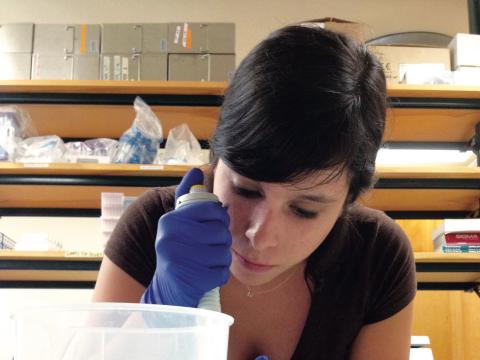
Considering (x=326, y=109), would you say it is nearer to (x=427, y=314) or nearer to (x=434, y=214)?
(x=434, y=214)

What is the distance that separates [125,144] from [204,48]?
61 centimetres

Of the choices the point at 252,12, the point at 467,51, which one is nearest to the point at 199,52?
the point at 467,51

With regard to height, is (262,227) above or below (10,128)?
below

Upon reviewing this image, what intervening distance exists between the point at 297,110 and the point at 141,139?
1.57 meters

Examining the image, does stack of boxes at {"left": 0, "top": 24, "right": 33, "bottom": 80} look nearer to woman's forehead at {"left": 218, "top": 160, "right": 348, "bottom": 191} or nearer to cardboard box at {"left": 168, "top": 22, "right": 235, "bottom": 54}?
cardboard box at {"left": 168, "top": 22, "right": 235, "bottom": 54}

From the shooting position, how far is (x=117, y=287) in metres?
0.98

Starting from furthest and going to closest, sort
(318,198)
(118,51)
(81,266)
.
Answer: (118,51) < (81,266) < (318,198)

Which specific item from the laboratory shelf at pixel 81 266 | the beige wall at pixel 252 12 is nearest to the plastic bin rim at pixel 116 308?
the laboratory shelf at pixel 81 266

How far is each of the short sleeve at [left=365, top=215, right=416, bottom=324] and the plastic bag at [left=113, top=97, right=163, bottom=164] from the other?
133 centimetres

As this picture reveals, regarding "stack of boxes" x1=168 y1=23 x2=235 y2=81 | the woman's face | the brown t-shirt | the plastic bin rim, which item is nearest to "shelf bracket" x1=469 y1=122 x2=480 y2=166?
"stack of boxes" x1=168 y1=23 x2=235 y2=81

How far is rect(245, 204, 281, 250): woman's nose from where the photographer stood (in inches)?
32.6

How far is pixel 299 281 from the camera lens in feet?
3.62

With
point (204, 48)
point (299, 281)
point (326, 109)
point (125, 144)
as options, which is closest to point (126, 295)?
point (299, 281)

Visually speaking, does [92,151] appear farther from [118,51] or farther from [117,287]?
[117,287]
